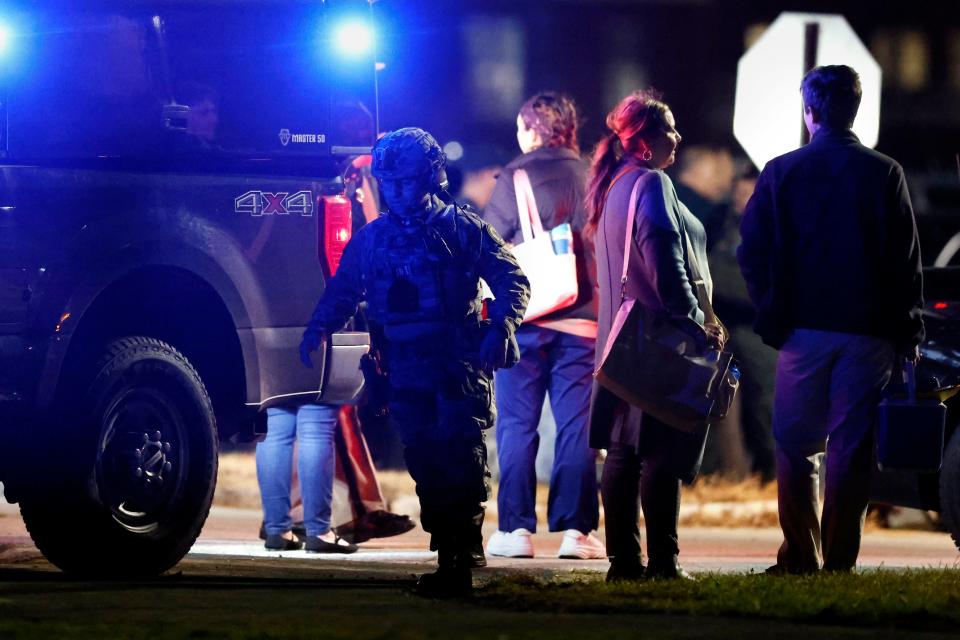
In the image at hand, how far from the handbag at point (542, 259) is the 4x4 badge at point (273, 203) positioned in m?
1.10

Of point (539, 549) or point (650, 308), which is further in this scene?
point (539, 549)

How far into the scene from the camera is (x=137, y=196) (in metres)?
8.59

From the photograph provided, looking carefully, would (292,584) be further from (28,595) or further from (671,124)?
(671,124)

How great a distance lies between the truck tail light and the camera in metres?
Answer: 9.30

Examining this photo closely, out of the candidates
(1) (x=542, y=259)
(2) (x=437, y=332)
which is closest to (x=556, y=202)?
(1) (x=542, y=259)

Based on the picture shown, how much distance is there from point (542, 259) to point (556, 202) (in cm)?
30

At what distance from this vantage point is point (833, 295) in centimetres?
805

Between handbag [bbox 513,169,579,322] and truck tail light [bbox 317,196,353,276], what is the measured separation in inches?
34.9

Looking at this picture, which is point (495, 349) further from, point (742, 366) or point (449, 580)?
point (742, 366)

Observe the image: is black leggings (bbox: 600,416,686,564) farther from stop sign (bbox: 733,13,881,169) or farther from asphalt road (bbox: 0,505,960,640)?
stop sign (bbox: 733,13,881,169)

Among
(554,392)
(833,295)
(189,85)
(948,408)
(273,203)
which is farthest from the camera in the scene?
(554,392)

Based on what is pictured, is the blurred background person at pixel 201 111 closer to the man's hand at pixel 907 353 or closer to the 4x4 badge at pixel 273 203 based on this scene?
the 4x4 badge at pixel 273 203

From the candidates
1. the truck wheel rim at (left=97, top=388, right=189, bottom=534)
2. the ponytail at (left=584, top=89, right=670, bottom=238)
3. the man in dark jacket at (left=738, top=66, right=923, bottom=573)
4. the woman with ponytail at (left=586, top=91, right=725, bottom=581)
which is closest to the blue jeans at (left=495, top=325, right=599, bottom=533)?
the ponytail at (left=584, top=89, right=670, bottom=238)

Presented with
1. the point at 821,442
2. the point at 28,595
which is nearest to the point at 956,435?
the point at 821,442
